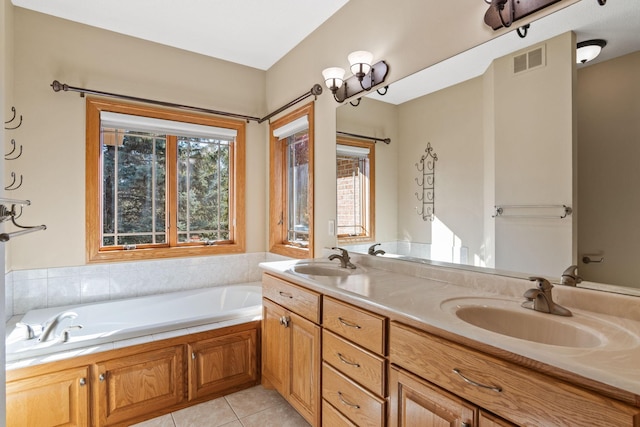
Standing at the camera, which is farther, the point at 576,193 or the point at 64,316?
the point at 64,316

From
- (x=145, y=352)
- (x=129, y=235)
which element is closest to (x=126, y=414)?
(x=145, y=352)

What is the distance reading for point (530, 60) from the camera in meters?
1.31

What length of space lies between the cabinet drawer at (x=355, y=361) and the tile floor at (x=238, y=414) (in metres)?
0.73

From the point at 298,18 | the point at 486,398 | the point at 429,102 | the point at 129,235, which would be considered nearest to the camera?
the point at 486,398

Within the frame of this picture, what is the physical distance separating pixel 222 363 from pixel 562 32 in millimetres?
2574

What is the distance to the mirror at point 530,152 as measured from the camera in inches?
43.5

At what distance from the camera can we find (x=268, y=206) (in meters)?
3.36

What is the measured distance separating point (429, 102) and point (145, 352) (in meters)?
2.25

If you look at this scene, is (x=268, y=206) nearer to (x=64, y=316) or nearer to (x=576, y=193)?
(x=64, y=316)

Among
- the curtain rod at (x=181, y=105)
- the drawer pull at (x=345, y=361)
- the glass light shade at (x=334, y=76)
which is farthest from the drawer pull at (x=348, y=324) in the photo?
the curtain rod at (x=181, y=105)

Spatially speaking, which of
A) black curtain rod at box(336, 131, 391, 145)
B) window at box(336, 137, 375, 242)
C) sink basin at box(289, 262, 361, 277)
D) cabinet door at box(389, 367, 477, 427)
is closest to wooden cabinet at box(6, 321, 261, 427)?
sink basin at box(289, 262, 361, 277)

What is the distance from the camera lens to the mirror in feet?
3.63

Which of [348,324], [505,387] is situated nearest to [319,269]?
[348,324]

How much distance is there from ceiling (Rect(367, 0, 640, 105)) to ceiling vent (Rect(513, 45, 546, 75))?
1.4 inches
